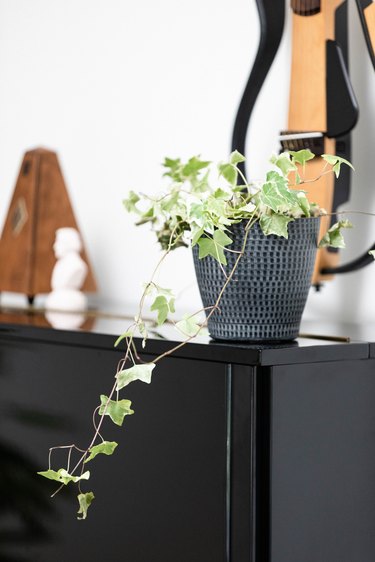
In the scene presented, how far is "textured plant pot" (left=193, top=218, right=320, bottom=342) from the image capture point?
1.18 meters

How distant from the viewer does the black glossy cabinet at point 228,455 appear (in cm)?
114

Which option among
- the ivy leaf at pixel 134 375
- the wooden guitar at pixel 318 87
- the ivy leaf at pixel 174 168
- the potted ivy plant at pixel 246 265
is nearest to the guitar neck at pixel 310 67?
the wooden guitar at pixel 318 87

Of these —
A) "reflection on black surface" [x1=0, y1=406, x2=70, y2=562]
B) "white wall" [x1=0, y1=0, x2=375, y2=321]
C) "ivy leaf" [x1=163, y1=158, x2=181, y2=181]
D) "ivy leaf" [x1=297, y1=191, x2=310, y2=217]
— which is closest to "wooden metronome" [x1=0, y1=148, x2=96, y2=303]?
"white wall" [x1=0, y1=0, x2=375, y2=321]

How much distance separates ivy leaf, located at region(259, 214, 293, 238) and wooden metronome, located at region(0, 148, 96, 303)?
1017 mm

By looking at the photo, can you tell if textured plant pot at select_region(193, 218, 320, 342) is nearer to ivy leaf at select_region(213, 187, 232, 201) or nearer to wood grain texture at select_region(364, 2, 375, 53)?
ivy leaf at select_region(213, 187, 232, 201)

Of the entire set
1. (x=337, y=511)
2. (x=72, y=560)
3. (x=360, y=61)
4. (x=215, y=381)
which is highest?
(x=360, y=61)

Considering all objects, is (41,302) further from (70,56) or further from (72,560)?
(72,560)

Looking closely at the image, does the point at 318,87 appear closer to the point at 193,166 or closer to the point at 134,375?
the point at 193,166

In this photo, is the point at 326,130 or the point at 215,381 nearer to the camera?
the point at 215,381

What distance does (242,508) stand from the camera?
1.14 meters

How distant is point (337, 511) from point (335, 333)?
0.94ft

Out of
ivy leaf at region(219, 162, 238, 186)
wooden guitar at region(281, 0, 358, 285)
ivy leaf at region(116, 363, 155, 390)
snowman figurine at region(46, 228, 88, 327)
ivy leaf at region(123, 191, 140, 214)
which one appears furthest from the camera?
snowman figurine at region(46, 228, 88, 327)

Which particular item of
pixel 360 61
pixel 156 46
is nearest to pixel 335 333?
pixel 360 61

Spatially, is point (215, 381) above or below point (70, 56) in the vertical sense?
below
